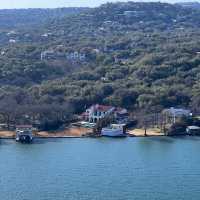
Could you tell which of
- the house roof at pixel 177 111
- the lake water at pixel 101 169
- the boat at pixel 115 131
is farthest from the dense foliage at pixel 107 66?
the lake water at pixel 101 169

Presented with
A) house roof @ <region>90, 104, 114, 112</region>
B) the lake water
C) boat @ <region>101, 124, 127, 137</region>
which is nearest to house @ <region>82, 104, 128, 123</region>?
house roof @ <region>90, 104, 114, 112</region>

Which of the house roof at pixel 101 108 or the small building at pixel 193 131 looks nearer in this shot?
the small building at pixel 193 131

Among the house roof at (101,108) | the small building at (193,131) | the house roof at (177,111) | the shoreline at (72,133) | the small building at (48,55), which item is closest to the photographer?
the shoreline at (72,133)

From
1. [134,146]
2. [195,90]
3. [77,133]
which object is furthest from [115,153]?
[195,90]

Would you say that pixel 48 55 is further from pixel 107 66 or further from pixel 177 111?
pixel 177 111

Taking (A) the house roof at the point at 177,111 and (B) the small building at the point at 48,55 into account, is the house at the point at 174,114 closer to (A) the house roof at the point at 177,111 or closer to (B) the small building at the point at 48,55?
(A) the house roof at the point at 177,111

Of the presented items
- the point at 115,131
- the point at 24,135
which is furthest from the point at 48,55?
the point at 24,135

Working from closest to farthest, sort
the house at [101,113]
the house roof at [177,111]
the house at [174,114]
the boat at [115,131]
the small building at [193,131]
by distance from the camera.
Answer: the boat at [115,131]
the small building at [193,131]
the house at [174,114]
the house roof at [177,111]
the house at [101,113]
